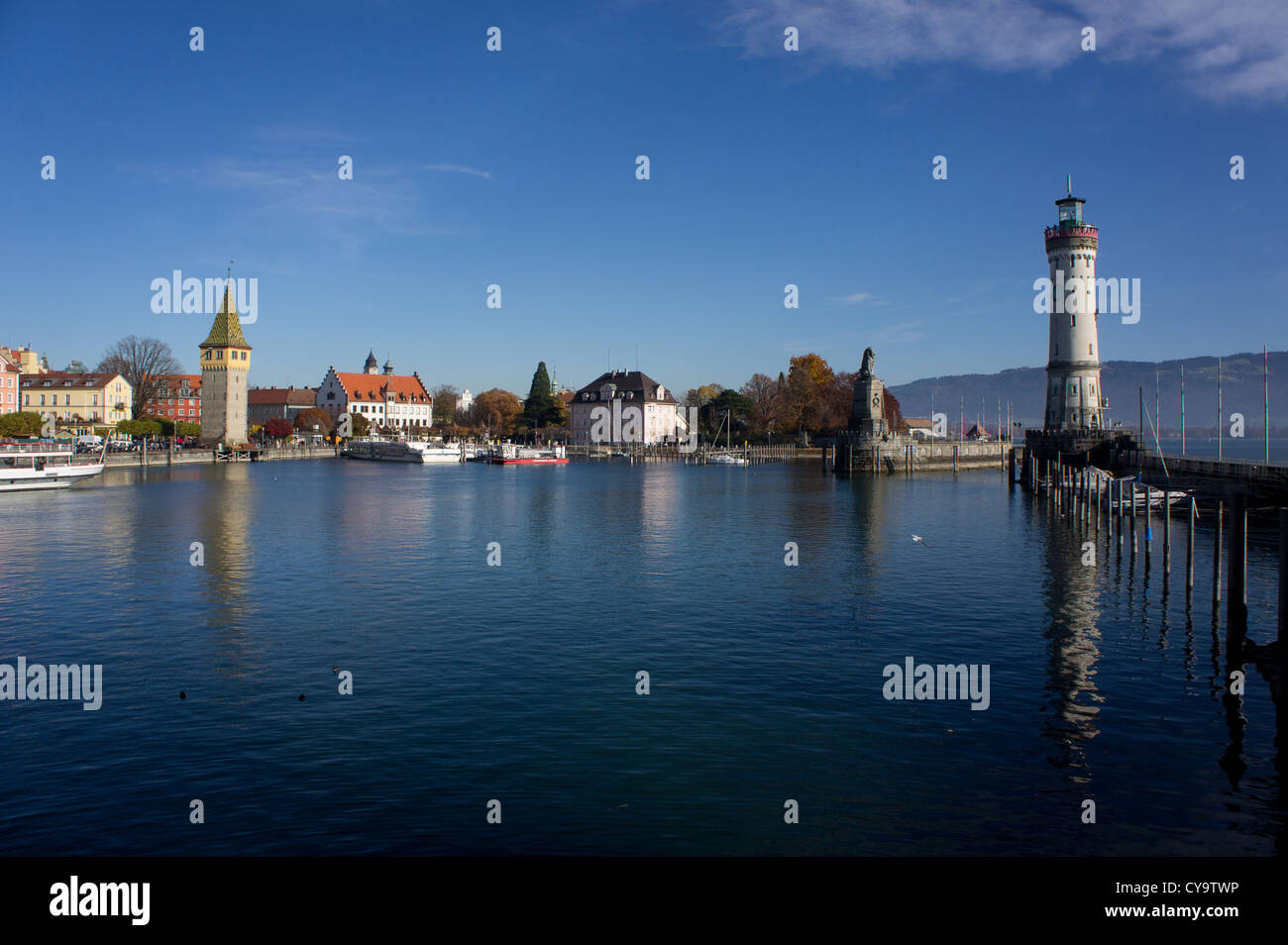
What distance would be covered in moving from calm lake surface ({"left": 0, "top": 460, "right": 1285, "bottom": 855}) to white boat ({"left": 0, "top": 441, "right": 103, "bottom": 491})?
148 feet

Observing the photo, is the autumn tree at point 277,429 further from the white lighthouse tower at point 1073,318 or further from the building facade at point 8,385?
the white lighthouse tower at point 1073,318

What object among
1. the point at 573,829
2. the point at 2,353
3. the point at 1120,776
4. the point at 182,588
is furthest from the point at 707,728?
the point at 2,353

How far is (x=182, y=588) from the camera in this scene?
106 ft

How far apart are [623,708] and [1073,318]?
80.5m

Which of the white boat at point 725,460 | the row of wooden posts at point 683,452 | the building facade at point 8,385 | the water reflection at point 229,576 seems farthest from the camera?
the row of wooden posts at point 683,452

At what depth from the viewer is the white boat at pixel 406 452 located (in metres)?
155

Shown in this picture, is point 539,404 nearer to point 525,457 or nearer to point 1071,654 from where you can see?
point 525,457

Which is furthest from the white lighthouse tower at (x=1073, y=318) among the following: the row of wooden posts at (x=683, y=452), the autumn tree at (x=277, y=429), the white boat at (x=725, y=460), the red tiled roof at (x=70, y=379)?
the autumn tree at (x=277, y=429)

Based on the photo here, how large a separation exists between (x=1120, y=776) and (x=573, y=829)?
938 cm

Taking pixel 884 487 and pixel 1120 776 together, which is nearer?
pixel 1120 776

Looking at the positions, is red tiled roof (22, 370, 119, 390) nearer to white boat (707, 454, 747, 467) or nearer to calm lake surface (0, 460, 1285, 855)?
white boat (707, 454, 747, 467)

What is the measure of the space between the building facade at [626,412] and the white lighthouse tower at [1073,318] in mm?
108141

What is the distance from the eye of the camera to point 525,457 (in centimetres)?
15388
